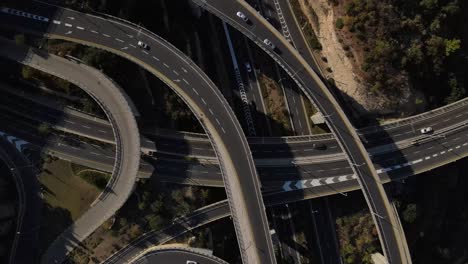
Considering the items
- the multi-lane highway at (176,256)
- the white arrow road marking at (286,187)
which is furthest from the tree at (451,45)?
the multi-lane highway at (176,256)

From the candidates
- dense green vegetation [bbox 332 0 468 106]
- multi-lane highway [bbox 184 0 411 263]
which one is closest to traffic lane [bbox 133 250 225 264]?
multi-lane highway [bbox 184 0 411 263]

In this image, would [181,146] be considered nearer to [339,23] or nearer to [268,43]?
[268,43]

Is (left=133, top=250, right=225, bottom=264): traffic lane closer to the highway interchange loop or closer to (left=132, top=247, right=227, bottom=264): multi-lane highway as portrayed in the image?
(left=132, top=247, right=227, bottom=264): multi-lane highway

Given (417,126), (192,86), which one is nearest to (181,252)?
(192,86)

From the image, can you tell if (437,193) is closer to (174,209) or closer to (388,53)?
(388,53)

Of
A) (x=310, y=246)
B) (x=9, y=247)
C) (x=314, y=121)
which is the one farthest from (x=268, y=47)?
(x=9, y=247)

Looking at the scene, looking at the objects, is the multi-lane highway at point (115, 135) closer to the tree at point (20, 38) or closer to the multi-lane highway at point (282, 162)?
Answer: the tree at point (20, 38)
